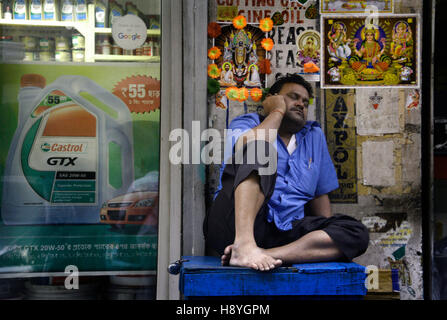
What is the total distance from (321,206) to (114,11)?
1668 millimetres

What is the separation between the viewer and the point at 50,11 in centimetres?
320

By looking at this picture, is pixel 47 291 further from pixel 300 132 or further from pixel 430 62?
pixel 430 62

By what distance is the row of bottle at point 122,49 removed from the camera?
321 centimetres

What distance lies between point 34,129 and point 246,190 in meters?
1.32

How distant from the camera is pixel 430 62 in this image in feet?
10.6

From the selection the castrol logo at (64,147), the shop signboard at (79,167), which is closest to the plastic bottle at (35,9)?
the shop signboard at (79,167)

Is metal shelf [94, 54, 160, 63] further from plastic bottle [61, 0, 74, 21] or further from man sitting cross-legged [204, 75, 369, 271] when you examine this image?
man sitting cross-legged [204, 75, 369, 271]

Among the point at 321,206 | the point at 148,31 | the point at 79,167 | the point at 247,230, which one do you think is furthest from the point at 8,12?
the point at 321,206

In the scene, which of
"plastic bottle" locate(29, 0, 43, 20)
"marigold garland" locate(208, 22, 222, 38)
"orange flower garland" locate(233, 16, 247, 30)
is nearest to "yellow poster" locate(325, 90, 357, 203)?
"orange flower garland" locate(233, 16, 247, 30)

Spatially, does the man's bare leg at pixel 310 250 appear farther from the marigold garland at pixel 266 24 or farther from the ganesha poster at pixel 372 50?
the marigold garland at pixel 266 24

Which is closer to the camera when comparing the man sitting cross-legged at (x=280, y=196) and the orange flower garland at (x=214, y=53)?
the man sitting cross-legged at (x=280, y=196)

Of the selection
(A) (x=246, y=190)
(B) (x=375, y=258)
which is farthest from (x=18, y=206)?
(B) (x=375, y=258)

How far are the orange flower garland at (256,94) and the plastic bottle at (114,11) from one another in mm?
901

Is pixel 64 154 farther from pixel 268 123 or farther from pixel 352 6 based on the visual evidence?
pixel 352 6
